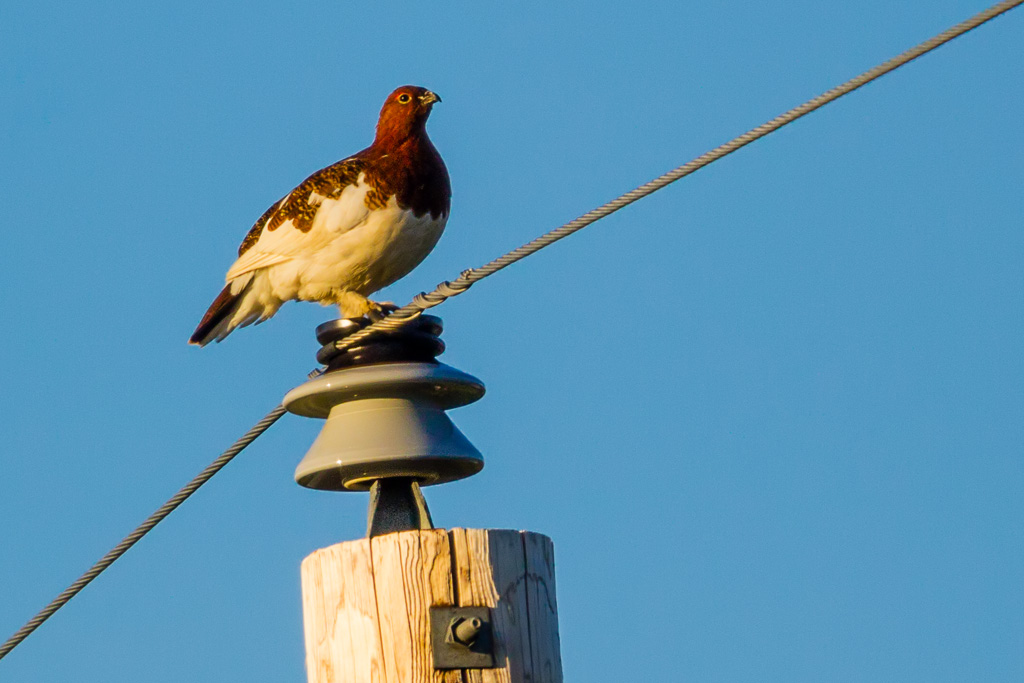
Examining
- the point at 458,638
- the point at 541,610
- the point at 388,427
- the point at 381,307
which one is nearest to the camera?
the point at 458,638

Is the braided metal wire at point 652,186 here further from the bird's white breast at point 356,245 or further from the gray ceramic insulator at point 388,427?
the bird's white breast at point 356,245

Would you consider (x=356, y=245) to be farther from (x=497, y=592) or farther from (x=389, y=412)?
(x=497, y=592)

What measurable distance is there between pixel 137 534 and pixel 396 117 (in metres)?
2.52

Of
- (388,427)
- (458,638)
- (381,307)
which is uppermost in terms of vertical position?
(381,307)

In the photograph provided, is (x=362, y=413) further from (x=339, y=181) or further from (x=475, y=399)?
(x=339, y=181)

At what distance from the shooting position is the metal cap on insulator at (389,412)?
319cm

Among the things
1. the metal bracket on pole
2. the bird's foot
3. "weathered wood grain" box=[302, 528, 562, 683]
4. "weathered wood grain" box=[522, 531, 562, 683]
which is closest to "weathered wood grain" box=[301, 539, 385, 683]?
"weathered wood grain" box=[302, 528, 562, 683]

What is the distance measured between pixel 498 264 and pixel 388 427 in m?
0.61

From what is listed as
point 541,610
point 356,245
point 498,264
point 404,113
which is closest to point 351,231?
point 356,245

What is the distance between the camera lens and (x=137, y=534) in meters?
3.85

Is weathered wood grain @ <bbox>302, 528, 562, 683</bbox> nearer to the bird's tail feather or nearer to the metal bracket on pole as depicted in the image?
the metal bracket on pole

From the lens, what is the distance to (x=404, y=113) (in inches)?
231

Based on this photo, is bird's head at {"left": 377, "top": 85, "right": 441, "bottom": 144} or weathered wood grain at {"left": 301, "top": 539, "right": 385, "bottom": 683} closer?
weathered wood grain at {"left": 301, "top": 539, "right": 385, "bottom": 683}

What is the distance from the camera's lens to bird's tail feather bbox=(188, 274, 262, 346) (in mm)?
5816
